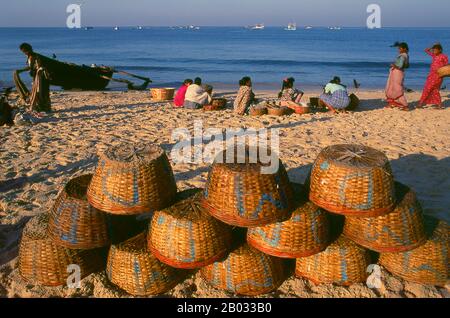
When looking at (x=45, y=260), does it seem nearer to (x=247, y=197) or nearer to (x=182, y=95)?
(x=247, y=197)

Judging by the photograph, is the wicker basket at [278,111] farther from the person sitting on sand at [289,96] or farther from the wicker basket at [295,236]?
the wicker basket at [295,236]

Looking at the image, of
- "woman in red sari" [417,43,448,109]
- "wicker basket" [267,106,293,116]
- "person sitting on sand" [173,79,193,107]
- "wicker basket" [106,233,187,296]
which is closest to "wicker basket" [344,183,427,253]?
"wicker basket" [106,233,187,296]

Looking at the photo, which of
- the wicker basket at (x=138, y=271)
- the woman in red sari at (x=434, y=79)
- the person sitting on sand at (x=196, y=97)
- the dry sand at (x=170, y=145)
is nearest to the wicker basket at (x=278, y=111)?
the dry sand at (x=170, y=145)

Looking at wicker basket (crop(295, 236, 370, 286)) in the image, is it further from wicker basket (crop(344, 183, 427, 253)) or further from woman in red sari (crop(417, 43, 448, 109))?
woman in red sari (crop(417, 43, 448, 109))

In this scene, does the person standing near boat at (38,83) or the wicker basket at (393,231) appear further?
the person standing near boat at (38,83)

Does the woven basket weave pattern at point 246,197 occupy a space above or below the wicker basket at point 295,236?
above

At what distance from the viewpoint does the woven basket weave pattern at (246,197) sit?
106 inches

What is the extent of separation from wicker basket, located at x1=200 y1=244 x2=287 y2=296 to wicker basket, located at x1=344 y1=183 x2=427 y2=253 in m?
0.77

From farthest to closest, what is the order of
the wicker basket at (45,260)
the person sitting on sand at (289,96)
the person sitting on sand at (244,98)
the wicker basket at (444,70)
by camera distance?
the person sitting on sand at (289,96)
the person sitting on sand at (244,98)
the wicker basket at (444,70)
the wicker basket at (45,260)

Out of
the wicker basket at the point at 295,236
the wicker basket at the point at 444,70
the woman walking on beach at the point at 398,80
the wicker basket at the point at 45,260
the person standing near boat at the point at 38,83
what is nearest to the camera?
the wicker basket at the point at 295,236

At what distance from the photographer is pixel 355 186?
2748mm

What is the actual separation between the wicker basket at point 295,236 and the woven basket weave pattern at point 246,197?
0.11 m
